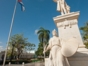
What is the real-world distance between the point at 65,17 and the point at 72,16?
0.39 metres

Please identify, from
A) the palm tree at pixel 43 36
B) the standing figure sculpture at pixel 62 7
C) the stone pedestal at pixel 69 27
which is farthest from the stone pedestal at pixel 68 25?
the palm tree at pixel 43 36

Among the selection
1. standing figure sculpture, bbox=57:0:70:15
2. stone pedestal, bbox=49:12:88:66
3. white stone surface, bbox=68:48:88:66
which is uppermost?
standing figure sculpture, bbox=57:0:70:15

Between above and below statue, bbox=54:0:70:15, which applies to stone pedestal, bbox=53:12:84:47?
below

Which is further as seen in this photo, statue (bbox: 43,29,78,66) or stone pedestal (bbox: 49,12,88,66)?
stone pedestal (bbox: 49,12,88,66)

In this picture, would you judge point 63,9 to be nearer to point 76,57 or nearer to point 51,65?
point 76,57

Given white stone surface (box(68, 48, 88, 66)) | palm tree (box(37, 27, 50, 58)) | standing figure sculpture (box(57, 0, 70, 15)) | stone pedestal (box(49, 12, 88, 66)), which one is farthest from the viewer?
palm tree (box(37, 27, 50, 58))

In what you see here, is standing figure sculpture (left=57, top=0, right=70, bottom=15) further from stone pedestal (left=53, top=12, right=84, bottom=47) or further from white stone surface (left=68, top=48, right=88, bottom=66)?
white stone surface (left=68, top=48, right=88, bottom=66)

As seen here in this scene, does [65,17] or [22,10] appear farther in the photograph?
[22,10]

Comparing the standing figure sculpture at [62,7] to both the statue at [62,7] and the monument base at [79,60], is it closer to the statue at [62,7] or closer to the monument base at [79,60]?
the statue at [62,7]

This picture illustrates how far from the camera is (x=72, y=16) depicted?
4730 mm

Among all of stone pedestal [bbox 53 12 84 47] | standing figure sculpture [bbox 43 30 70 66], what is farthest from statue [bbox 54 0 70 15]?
standing figure sculpture [bbox 43 30 70 66]

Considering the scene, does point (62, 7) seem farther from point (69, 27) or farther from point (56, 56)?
point (56, 56)

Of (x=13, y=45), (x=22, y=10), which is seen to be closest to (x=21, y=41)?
(x=13, y=45)

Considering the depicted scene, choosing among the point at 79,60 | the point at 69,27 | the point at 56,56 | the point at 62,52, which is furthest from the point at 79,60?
the point at 69,27
